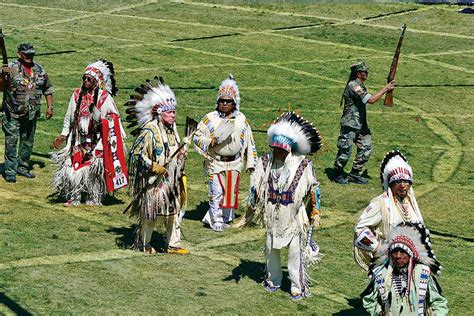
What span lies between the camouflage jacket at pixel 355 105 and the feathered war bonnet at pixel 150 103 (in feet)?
16.7

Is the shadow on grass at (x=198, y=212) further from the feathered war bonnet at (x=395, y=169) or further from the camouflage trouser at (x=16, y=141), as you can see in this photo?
the feathered war bonnet at (x=395, y=169)

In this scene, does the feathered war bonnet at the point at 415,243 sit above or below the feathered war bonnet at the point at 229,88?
below

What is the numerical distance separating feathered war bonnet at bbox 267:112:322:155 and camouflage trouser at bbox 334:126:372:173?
5854mm

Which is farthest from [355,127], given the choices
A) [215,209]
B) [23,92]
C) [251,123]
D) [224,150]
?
[23,92]

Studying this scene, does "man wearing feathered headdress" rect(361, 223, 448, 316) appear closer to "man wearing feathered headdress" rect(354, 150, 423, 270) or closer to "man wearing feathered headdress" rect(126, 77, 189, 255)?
"man wearing feathered headdress" rect(354, 150, 423, 270)

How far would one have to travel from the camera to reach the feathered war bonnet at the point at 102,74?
15852 millimetres

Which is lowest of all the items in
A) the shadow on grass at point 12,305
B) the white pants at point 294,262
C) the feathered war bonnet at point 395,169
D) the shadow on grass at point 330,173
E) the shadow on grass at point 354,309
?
the shadow on grass at point 330,173

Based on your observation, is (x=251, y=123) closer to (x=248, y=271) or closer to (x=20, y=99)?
(x=20, y=99)

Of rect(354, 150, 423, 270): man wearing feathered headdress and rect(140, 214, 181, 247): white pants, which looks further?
rect(140, 214, 181, 247): white pants

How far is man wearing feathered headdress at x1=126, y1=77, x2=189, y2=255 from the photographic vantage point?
13711mm

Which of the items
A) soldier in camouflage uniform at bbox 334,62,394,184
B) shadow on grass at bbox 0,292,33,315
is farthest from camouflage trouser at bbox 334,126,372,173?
shadow on grass at bbox 0,292,33,315

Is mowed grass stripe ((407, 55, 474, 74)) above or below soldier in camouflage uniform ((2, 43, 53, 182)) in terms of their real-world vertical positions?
below

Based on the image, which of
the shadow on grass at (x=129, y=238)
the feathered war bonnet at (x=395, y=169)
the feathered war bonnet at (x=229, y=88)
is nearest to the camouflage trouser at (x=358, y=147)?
the feathered war bonnet at (x=229, y=88)

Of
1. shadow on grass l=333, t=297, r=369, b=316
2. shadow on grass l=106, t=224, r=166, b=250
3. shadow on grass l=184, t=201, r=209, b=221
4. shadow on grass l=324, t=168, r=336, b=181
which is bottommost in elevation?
shadow on grass l=324, t=168, r=336, b=181
